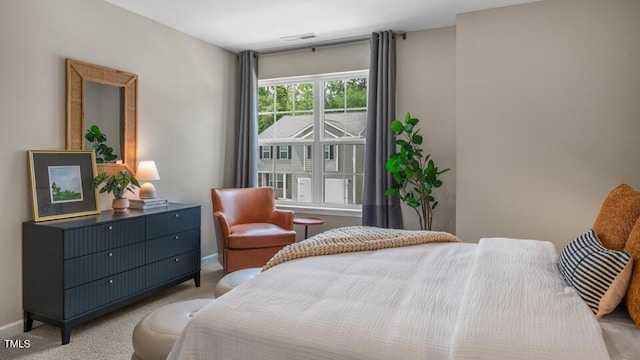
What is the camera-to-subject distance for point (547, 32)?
128 inches

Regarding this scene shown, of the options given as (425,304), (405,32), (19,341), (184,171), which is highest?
(405,32)

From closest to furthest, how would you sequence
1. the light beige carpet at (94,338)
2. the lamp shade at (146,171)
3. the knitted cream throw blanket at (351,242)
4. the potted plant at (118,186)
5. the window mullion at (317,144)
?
the knitted cream throw blanket at (351,242) < the light beige carpet at (94,338) < the potted plant at (118,186) < the lamp shade at (146,171) < the window mullion at (317,144)

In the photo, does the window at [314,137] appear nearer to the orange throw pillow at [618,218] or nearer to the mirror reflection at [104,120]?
the mirror reflection at [104,120]

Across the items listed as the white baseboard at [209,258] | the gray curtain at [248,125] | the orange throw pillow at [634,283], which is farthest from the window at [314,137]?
the orange throw pillow at [634,283]

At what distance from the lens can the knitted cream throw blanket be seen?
2029 mm

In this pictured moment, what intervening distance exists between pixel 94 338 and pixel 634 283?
9.83 ft

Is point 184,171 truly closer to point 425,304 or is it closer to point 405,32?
point 405,32

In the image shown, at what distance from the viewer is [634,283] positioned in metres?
1.30

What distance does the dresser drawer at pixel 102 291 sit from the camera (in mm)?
2572

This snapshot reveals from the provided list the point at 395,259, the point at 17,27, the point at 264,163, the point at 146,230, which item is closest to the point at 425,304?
the point at 395,259

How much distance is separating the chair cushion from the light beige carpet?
2.22ft

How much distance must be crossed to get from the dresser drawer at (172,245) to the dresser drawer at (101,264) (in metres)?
0.10

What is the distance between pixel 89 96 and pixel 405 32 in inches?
121

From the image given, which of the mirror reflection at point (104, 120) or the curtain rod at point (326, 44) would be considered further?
the curtain rod at point (326, 44)
